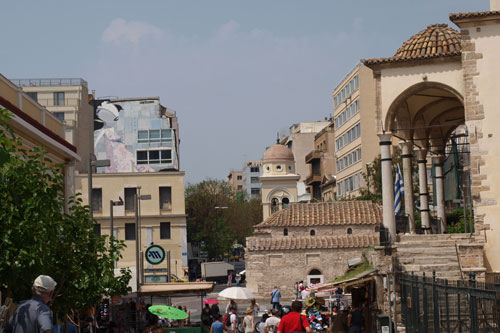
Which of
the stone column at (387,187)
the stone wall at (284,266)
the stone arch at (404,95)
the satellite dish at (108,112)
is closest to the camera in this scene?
the stone column at (387,187)

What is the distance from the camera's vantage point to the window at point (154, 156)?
3049 inches

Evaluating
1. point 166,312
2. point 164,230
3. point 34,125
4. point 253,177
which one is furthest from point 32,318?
point 253,177

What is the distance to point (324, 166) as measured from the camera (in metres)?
95.0

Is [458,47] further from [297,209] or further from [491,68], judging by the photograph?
[297,209]

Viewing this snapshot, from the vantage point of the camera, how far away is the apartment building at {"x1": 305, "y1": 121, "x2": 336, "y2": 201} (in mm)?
92744

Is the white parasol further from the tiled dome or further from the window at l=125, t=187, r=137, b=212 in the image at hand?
the window at l=125, t=187, r=137, b=212

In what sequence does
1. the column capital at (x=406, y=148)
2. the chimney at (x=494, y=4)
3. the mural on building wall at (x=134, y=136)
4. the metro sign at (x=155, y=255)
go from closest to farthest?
the metro sign at (x=155, y=255) → the chimney at (x=494, y=4) → the column capital at (x=406, y=148) → the mural on building wall at (x=134, y=136)

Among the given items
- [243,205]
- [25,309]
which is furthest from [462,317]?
[243,205]

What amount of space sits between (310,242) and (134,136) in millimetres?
31289

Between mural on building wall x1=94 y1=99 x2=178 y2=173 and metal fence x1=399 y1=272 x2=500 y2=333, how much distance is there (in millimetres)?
54829

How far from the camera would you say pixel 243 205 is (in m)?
98.9

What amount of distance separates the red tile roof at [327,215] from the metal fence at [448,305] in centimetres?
2759

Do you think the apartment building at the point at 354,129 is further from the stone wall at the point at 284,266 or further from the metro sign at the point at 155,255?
the metro sign at the point at 155,255

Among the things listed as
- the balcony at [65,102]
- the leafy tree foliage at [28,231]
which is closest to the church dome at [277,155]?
the balcony at [65,102]
